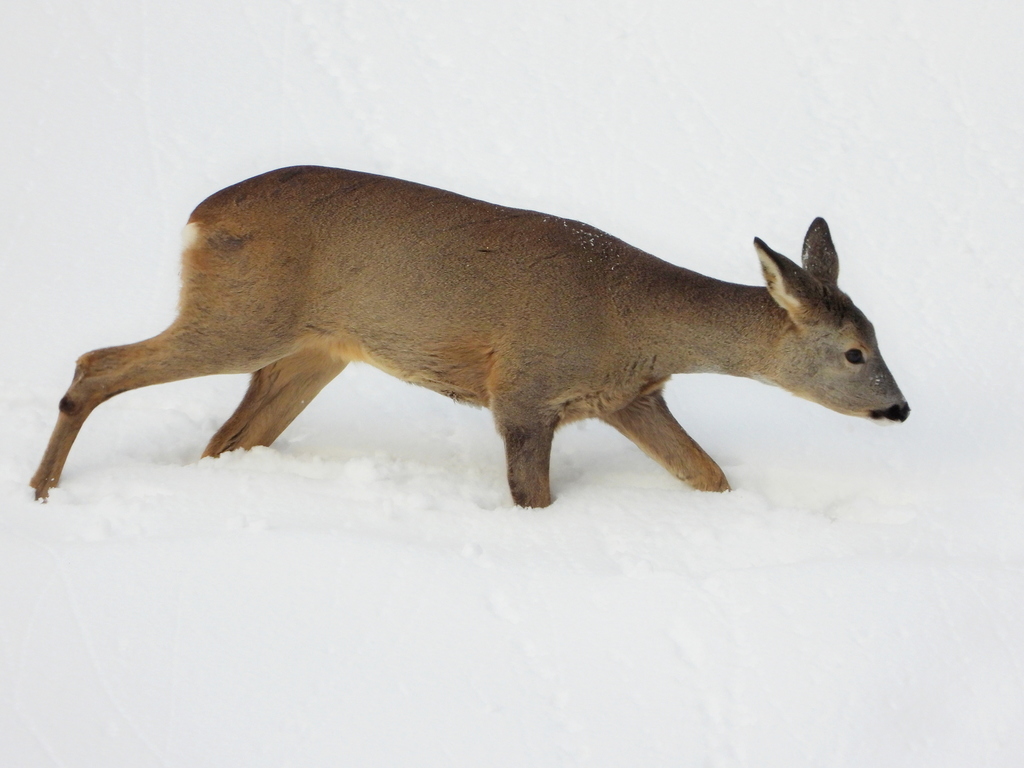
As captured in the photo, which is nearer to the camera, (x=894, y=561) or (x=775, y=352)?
(x=894, y=561)

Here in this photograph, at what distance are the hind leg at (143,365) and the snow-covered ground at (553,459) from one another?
1.03 ft

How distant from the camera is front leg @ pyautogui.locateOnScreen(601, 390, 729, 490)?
21.6 feet

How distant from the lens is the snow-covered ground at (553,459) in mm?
4652

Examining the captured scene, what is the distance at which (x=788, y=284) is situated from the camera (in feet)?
19.7

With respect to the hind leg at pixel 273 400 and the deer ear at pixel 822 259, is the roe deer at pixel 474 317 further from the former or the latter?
the hind leg at pixel 273 400

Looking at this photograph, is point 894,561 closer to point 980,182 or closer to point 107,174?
point 980,182

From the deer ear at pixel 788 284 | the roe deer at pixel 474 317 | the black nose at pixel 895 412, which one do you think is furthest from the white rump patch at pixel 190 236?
the black nose at pixel 895 412

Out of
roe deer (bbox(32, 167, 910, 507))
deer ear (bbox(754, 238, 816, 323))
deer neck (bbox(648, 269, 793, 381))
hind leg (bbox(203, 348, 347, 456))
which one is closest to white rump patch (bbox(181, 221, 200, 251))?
roe deer (bbox(32, 167, 910, 507))

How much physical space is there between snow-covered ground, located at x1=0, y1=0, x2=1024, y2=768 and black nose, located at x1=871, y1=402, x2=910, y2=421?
1.40ft

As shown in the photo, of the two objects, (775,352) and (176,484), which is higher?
(775,352)

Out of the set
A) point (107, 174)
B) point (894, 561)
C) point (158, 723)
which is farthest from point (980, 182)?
point (158, 723)

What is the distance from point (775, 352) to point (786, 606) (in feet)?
4.70

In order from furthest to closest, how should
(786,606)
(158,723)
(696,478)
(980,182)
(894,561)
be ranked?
(980,182) → (696,478) → (894,561) → (786,606) → (158,723)

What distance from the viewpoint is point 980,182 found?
918cm
